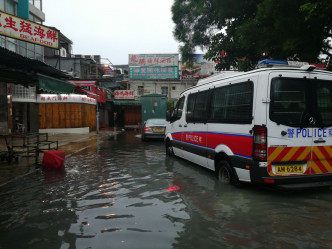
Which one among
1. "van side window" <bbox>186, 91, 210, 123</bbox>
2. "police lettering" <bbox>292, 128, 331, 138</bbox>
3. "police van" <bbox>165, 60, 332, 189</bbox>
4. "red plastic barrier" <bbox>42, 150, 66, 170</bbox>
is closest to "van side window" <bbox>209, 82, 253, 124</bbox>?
"police van" <bbox>165, 60, 332, 189</bbox>

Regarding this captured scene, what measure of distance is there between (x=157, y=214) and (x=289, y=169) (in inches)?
95.9

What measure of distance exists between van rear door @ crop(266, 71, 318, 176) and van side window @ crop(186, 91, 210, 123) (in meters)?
2.15

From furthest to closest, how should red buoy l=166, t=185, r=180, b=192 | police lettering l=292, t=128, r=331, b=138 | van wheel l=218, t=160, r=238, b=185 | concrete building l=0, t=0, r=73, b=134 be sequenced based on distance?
1. concrete building l=0, t=0, r=73, b=134
2. red buoy l=166, t=185, r=180, b=192
3. van wheel l=218, t=160, r=238, b=185
4. police lettering l=292, t=128, r=331, b=138

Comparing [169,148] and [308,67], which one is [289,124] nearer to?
[308,67]

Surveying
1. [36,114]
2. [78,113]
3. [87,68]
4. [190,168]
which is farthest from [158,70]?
[190,168]

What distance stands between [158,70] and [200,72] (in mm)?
9233

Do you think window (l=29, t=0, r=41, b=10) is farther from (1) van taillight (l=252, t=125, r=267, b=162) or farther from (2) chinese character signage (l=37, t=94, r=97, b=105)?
(1) van taillight (l=252, t=125, r=267, b=162)

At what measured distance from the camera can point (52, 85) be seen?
7746mm

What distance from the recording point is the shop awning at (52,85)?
24.0 feet

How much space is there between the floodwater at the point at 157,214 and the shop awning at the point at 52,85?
8.63 feet

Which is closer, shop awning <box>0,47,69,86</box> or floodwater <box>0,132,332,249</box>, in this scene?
floodwater <box>0,132,332,249</box>

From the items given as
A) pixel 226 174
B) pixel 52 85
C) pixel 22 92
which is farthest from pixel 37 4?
pixel 226 174

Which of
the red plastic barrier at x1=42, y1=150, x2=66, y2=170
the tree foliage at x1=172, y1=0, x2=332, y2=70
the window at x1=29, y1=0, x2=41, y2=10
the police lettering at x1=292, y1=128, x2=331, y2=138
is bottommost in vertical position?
the red plastic barrier at x1=42, y1=150, x2=66, y2=170

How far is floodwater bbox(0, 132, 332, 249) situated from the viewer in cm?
315
